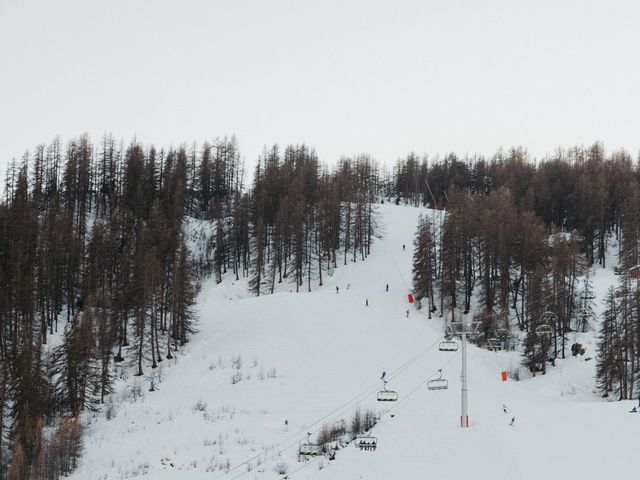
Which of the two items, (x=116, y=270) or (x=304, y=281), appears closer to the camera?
(x=116, y=270)

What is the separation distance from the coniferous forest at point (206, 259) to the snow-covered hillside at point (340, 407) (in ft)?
10.6

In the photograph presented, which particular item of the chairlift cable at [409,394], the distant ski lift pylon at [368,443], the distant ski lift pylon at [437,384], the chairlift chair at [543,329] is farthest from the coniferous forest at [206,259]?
the distant ski lift pylon at [368,443]

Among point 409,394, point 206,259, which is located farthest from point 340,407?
point 206,259

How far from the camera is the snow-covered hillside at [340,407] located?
2403 centimetres

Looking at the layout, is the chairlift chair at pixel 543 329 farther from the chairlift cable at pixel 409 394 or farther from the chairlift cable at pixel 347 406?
the chairlift cable at pixel 347 406

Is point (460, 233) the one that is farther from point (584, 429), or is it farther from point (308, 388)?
point (584, 429)

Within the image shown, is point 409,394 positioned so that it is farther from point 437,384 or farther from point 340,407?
point 437,384

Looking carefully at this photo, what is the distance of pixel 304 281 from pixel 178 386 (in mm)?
35600

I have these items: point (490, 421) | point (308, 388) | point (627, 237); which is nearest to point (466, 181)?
point (627, 237)

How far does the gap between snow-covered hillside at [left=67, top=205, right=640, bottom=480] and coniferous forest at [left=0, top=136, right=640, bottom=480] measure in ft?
10.6

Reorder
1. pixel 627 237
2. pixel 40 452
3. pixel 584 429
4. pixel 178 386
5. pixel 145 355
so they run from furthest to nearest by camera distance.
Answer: pixel 627 237
pixel 145 355
pixel 178 386
pixel 40 452
pixel 584 429

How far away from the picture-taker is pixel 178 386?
→ 4650 centimetres

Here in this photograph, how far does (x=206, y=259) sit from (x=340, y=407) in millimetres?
60527

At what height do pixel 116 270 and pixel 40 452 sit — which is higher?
pixel 116 270
